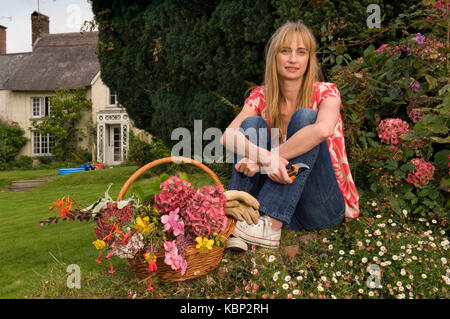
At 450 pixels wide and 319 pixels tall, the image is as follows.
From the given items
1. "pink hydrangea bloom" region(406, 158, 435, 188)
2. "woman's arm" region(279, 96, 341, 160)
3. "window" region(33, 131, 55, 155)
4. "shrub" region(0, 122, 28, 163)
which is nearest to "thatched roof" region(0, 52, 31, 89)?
"shrub" region(0, 122, 28, 163)

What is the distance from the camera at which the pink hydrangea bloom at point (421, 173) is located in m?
2.78

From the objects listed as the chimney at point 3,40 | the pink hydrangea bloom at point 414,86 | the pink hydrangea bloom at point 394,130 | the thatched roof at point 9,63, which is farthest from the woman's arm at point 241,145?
the chimney at point 3,40

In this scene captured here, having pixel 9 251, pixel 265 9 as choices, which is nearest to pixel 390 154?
pixel 265 9

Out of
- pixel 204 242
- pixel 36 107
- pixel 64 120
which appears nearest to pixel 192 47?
pixel 204 242

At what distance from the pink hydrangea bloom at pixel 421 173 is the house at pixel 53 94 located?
14599mm

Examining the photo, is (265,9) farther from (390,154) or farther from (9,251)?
(9,251)

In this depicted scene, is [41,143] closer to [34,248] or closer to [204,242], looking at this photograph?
[34,248]

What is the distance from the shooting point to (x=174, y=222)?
189 cm

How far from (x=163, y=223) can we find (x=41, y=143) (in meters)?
19.3

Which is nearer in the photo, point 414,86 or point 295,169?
point 295,169

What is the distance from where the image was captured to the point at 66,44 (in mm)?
21938

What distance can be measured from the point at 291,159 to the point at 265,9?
241 centimetres

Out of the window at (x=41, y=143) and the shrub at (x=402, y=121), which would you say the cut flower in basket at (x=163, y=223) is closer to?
the shrub at (x=402, y=121)

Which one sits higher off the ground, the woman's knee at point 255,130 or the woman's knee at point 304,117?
the woman's knee at point 304,117
